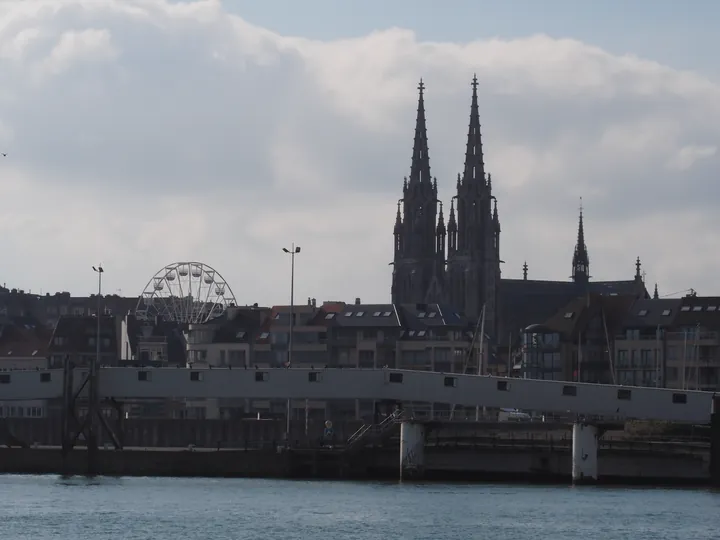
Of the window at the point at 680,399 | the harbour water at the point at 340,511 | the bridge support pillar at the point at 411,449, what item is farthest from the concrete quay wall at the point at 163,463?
the window at the point at 680,399

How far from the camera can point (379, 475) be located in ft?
414

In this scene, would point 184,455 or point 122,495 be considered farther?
point 184,455

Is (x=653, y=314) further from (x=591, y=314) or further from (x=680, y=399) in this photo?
(x=680, y=399)

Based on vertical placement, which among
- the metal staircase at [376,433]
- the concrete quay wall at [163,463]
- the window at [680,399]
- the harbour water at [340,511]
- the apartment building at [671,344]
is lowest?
the harbour water at [340,511]

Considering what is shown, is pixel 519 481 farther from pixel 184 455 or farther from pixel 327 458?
pixel 184 455

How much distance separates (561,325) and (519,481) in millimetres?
72236

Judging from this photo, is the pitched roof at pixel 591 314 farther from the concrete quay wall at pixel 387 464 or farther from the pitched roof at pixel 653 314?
the concrete quay wall at pixel 387 464

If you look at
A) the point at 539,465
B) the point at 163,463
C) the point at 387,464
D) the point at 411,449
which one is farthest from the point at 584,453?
the point at 163,463

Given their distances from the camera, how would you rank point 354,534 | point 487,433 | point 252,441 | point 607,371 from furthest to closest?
1. point 607,371
2. point 252,441
3. point 487,433
4. point 354,534

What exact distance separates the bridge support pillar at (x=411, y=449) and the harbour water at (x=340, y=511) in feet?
8.57

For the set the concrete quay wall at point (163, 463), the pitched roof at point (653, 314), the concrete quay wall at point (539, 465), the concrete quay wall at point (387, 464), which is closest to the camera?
the concrete quay wall at point (539, 465)

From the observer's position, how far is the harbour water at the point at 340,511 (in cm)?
9038

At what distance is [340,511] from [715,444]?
88.9ft

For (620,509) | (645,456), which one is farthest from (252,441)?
(620,509)
